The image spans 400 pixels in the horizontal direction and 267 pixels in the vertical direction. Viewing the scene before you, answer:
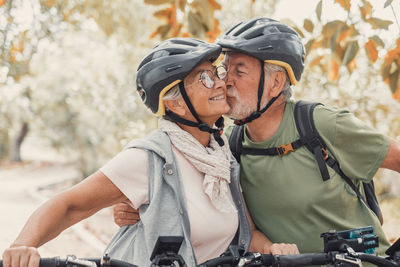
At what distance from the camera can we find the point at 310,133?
10.1 feet

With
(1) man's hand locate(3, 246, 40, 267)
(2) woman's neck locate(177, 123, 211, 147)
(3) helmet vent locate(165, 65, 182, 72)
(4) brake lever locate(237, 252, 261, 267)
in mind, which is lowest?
(4) brake lever locate(237, 252, 261, 267)

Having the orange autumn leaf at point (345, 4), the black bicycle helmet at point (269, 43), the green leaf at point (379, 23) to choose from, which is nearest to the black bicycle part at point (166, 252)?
the black bicycle helmet at point (269, 43)

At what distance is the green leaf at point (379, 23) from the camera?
381 centimetres

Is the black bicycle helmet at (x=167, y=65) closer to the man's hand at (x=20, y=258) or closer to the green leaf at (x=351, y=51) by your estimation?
the man's hand at (x=20, y=258)

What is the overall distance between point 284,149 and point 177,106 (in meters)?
0.72

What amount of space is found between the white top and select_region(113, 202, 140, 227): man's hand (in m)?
0.24

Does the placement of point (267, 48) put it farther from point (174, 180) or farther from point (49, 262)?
point (49, 262)

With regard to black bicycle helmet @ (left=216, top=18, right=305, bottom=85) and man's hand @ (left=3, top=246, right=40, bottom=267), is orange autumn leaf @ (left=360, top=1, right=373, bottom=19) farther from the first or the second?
man's hand @ (left=3, top=246, right=40, bottom=267)

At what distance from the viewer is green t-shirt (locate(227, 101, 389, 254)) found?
9.96ft

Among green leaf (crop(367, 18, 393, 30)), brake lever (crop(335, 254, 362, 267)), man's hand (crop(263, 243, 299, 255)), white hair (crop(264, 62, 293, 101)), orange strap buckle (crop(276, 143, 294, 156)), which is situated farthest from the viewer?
green leaf (crop(367, 18, 393, 30))

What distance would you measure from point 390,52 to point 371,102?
11.1 ft

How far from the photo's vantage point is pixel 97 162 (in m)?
19.9

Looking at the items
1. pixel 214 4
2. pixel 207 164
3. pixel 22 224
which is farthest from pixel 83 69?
pixel 207 164

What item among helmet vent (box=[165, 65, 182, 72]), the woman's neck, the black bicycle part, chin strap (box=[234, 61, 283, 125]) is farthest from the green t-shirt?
the black bicycle part
